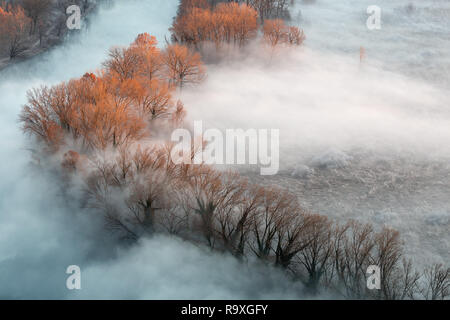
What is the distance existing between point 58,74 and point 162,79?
89.7 ft

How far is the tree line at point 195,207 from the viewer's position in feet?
83.0

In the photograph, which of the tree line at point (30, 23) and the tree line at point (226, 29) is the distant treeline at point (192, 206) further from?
the tree line at point (30, 23)

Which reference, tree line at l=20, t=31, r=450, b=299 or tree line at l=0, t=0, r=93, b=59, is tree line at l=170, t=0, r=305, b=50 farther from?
tree line at l=20, t=31, r=450, b=299

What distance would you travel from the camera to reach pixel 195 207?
29.6m

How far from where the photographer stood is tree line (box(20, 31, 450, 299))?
25.3 metres

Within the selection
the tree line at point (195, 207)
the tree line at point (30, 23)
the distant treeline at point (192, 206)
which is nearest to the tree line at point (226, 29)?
the tree line at point (30, 23)

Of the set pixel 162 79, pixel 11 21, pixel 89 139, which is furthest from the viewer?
pixel 11 21

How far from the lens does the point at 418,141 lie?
4709cm

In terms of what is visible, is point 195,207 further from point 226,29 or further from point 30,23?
point 30,23

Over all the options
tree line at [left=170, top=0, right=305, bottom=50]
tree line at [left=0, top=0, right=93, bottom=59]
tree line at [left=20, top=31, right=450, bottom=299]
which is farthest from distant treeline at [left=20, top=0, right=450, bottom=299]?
tree line at [left=0, top=0, right=93, bottom=59]

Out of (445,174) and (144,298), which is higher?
(445,174)
